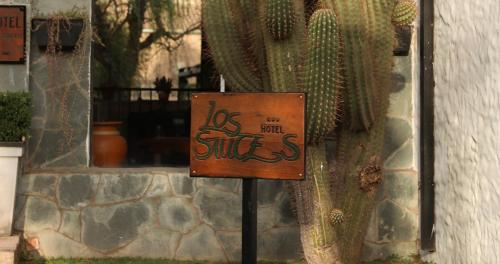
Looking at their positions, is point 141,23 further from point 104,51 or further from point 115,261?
point 115,261

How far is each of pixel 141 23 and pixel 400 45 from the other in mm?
5437

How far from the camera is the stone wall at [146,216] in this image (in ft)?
17.9

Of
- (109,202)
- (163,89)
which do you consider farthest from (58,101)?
(163,89)

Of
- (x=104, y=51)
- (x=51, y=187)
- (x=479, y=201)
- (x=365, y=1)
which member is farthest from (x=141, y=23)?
(x=479, y=201)

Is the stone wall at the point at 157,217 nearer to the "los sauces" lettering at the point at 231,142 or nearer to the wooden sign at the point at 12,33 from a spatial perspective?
the wooden sign at the point at 12,33

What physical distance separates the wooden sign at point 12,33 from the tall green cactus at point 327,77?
1830 millimetres

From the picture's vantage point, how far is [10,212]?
17.1ft

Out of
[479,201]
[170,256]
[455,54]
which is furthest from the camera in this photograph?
[170,256]

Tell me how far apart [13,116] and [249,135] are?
2.55 meters

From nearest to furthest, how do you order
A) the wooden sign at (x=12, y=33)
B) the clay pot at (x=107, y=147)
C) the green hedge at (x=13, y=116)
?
the green hedge at (x=13, y=116) → the wooden sign at (x=12, y=33) → the clay pot at (x=107, y=147)

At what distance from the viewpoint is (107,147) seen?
5879 mm

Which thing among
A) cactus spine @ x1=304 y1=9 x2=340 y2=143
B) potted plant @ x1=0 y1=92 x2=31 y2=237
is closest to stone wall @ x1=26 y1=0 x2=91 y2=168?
potted plant @ x1=0 y1=92 x2=31 y2=237

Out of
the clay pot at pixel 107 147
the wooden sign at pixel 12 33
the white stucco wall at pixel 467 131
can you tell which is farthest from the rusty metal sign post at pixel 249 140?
the wooden sign at pixel 12 33

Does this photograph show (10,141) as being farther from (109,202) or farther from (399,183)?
(399,183)
